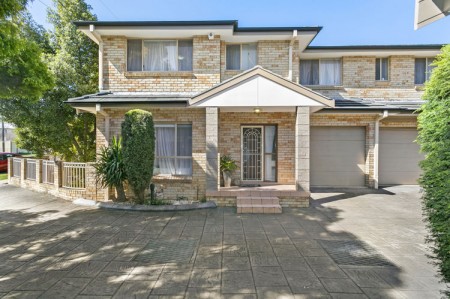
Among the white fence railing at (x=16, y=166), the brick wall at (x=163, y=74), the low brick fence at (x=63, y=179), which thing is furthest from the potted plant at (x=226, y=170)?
the white fence railing at (x=16, y=166)

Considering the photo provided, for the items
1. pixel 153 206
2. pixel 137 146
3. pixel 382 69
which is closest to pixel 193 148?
pixel 137 146

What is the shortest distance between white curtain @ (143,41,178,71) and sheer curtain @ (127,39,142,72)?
267 mm

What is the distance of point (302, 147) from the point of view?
8.07 meters

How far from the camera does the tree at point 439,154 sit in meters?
2.91

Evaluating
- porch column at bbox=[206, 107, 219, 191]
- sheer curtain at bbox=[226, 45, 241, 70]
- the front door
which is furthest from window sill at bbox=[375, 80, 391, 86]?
porch column at bbox=[206, 107, 219, 191]

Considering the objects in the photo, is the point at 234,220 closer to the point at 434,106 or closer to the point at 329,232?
the point at 329,232

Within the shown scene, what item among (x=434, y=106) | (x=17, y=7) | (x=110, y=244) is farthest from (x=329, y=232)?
(x=17, y=7)

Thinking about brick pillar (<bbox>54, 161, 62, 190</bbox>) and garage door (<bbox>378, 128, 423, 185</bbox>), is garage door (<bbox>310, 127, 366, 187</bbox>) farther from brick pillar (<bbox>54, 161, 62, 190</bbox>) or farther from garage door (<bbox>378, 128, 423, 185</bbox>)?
brick pillar (<bbox>54, 161, 62, 190</bbox>)

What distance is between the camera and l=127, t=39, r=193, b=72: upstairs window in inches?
402

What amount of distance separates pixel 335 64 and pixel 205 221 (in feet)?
34.2

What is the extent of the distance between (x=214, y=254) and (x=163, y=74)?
26.6 ft

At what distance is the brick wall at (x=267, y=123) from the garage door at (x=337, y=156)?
1694 mm

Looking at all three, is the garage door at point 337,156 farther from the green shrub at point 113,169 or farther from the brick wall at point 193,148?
the green shrub at point 113,169

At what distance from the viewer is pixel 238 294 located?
3.31 m
